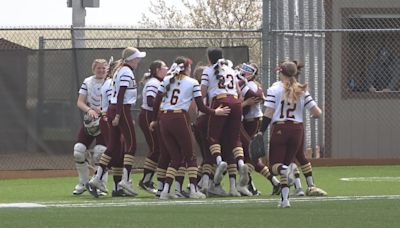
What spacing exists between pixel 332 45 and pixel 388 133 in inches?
79.1

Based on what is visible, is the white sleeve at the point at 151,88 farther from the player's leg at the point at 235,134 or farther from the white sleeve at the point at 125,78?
the player's leg at the point at 235,134

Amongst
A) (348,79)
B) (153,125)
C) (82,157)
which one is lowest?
(82,157)

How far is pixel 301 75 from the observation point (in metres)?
23.4

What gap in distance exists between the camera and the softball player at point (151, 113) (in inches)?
649

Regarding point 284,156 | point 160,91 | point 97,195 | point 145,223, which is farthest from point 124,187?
point 145,223

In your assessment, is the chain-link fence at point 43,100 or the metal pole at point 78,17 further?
the metal pole at point 78,17

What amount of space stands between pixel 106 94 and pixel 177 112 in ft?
4.37

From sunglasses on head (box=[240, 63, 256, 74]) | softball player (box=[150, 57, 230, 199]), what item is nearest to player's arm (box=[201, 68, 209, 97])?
softball player (box=[150, 57, 230, 199])

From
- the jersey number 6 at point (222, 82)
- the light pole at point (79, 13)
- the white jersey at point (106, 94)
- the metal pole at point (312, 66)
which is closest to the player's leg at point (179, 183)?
the jersey number 6 at point (222, 82)

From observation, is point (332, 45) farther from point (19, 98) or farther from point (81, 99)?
point (81, 99)

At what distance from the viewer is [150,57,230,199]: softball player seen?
51.2 feet

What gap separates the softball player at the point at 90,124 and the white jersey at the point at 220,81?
1.46 meters

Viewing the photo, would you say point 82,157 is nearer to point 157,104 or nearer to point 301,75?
point 157,104

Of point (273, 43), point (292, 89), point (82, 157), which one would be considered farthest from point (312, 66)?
point (292, 89)
